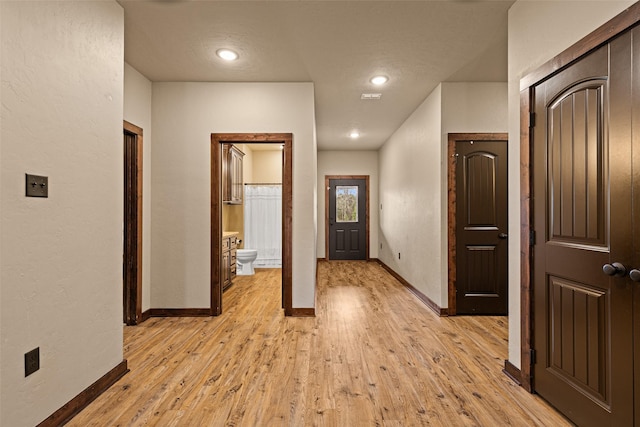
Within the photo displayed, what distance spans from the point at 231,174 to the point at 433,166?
319 centimetres

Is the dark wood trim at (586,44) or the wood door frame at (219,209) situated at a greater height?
the dark wood trim at (586,44)

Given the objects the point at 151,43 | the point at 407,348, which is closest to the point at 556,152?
the point at 407,348

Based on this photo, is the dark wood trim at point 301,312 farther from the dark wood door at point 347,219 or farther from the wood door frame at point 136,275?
the dark wood door at point 347,219

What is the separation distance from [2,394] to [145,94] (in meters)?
3.06

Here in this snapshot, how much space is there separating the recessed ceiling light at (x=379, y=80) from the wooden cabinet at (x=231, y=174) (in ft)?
7.24

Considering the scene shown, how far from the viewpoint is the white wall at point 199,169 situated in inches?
147

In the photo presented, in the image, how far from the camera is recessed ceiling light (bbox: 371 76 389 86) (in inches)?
147

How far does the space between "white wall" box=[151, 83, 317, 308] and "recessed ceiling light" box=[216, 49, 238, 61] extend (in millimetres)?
576

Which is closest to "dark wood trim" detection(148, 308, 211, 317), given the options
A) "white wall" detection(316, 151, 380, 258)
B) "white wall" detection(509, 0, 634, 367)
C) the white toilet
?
the white toilet

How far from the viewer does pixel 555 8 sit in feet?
6.46

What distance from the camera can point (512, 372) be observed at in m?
2.34

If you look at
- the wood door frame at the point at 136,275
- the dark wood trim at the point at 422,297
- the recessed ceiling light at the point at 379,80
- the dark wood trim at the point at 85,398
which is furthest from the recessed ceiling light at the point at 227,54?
the dark wood trim at the point at 422,297

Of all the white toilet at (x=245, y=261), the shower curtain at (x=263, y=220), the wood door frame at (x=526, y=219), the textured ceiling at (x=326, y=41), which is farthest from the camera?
the shower curtain at (x=263, y=220)

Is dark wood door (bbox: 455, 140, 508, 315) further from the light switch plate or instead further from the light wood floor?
the light switch plate
